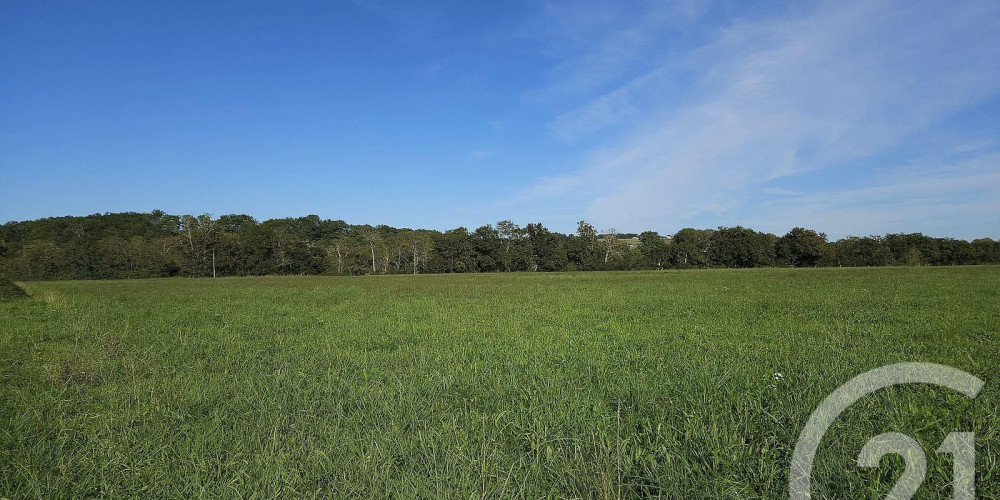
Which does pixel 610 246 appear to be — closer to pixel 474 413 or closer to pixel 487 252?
pixel 487 252

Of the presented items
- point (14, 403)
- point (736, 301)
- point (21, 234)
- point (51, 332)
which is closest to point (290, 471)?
point (14, 403)

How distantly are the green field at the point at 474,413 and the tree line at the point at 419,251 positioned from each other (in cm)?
8347

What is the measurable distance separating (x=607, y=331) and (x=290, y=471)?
27.6 ft

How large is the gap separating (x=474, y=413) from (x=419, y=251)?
10196 centimetres

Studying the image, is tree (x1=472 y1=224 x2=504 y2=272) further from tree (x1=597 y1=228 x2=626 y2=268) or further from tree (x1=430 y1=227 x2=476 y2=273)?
→ tree (x1=597 y1=228 x2=626 y2=268)

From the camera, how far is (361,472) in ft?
11.5

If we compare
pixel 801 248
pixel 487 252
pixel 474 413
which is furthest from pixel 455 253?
pixel 474 413

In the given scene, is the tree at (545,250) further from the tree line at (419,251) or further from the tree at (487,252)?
the tree at (487,252)

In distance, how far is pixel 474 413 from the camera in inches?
190

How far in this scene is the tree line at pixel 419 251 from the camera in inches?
3297

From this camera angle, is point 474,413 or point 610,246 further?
point 610,246

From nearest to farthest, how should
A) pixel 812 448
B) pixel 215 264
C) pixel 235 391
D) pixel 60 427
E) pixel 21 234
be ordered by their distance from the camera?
pixel 812 448 → pixel 60 427 → pixel 235 391 → pixel 215 264 → pixel 21 234

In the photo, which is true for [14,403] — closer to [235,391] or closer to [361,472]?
[235,391]

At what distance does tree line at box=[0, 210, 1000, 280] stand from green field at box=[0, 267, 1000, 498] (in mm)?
83466
